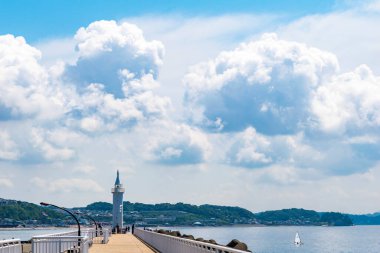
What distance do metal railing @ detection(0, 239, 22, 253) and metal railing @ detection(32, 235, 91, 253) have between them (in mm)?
2304

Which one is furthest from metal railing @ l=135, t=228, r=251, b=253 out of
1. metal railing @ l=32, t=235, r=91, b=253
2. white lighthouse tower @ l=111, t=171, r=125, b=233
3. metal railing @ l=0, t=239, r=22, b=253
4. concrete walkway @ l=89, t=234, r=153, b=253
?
white lighthouse tower @ l=111, t=171, r=125, b=233

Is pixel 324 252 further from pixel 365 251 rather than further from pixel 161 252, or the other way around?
pixel 161 252

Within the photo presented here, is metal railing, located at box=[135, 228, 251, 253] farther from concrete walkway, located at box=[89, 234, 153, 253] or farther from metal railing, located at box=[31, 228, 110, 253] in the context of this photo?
metal railing, located at box=[31, 228, 110, 253]

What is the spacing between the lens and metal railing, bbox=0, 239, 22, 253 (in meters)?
23.4

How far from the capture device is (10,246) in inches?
955

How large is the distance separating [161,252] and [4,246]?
62.1 ft

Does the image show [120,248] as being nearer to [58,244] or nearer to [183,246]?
[58,244]

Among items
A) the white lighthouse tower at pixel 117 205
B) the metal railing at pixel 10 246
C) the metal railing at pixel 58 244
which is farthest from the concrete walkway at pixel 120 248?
the white lighthouse tower at pixel 117 205

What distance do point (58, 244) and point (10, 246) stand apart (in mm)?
5875

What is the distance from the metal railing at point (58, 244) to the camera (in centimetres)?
2877

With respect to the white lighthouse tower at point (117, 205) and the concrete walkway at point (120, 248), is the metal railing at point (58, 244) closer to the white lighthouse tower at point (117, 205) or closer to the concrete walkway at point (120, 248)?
the concrete walkway at point (120, 248)

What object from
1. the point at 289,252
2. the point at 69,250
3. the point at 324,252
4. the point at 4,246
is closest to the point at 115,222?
the point at 289,252

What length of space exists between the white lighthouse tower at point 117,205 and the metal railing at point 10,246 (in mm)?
84065

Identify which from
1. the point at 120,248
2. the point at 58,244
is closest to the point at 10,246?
the point at 58,244
